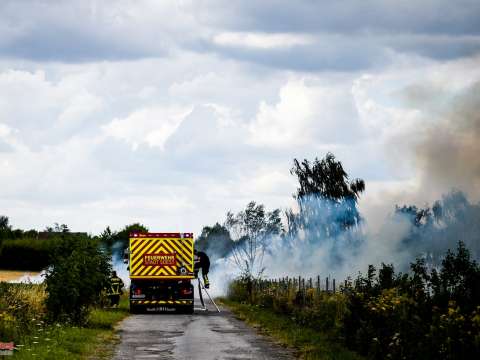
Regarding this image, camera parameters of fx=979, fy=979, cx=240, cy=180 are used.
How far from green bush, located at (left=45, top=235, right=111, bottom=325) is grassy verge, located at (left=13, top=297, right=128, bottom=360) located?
65cm

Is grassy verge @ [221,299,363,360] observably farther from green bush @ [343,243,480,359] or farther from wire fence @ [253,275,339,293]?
wire fence @ [253,275,339,293]

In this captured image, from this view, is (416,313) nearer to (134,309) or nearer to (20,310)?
(20,310)

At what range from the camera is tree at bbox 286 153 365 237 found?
72.2 metres

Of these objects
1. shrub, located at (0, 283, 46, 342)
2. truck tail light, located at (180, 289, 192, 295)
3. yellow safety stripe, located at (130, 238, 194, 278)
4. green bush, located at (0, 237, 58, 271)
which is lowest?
shrub, located at (0, 283, 46, 342)

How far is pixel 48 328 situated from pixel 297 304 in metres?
10.9

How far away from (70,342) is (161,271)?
15906mm

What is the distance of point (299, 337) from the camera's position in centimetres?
2403

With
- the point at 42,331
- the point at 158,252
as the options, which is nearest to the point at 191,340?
the point at 42,331

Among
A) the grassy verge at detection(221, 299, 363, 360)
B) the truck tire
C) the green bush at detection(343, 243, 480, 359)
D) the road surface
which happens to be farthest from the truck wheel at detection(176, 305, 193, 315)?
the green bush at detection(343, 243, 480, 359)

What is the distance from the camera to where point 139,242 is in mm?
38156

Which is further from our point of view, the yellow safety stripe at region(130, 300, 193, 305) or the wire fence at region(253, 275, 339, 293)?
the yellow safety stripe at region(130, 300, 193, 305)

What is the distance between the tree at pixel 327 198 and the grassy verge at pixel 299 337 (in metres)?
37.4

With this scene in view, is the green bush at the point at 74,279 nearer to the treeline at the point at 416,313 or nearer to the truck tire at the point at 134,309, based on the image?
the treeline at the point at 416,313

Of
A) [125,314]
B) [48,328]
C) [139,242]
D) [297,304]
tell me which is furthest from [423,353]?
[139,242]
